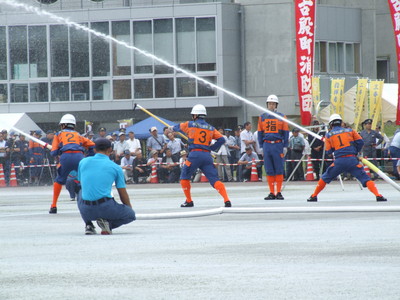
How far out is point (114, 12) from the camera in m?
45.8

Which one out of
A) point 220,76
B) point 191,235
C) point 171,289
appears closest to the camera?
point 171,289

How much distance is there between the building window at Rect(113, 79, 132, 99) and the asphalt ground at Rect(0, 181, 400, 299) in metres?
30.0

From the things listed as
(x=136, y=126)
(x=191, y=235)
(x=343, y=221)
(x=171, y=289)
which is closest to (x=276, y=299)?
(x=171, y=289)

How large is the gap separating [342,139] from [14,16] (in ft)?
102

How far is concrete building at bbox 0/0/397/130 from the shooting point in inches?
1784

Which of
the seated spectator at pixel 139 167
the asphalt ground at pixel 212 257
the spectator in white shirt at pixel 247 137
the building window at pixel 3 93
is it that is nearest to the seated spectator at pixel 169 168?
the seated spectator at pixel 139 167

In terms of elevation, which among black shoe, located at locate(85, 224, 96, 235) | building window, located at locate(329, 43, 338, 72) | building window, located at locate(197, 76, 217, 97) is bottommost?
black shoe, located at locate(85, 224, 96, 235)

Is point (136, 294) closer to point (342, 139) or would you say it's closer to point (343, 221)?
point (343, 221)

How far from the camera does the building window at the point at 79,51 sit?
46.1 meters

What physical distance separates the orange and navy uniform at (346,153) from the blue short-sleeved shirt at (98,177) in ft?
21.2

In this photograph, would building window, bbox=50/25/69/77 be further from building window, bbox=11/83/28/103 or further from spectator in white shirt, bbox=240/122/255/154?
spectator in white shirt, bbox=240/122/255/154

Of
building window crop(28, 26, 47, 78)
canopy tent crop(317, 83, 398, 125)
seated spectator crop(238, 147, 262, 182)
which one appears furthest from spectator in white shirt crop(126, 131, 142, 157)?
building window crop(28, 26, 47, 78)

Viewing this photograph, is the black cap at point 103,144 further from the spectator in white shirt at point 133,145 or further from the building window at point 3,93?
the building window at point 3,93


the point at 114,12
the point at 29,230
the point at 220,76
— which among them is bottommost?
the point at 29,230
